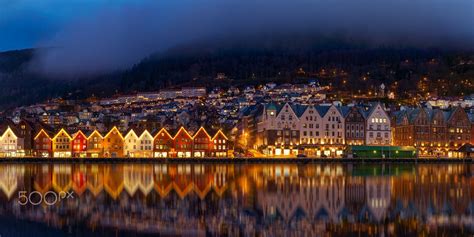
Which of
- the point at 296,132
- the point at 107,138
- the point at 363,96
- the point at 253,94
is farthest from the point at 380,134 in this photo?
the point at 253,94

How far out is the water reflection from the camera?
29.1 m

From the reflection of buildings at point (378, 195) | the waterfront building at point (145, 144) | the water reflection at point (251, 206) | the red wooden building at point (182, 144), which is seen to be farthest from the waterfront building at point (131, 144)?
the reflection of buildings at point (378, 195)

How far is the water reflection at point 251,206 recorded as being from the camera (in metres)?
29.1

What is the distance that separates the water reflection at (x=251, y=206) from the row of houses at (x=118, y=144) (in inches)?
1661

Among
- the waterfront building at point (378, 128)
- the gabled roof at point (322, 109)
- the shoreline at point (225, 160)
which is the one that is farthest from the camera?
the waterfront building at point (378, 128)

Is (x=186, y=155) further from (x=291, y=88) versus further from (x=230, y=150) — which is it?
(x=291, y=88)

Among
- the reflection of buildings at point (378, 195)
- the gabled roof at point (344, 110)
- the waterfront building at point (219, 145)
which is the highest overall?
the gabled roof at point (344, 110)

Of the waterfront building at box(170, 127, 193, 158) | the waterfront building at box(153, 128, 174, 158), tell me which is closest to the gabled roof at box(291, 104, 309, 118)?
the waterfront building at box(170, 127, 193, 158)

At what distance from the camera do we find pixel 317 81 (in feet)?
649

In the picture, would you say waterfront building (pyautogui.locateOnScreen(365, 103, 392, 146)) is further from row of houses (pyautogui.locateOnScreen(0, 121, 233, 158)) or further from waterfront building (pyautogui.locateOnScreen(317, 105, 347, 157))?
row of houses (pyautogui.locateOnScreen(0, 121, 233, 158))

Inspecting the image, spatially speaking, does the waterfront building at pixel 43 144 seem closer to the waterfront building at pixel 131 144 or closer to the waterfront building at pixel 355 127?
the waterfront building at pixel 131 144

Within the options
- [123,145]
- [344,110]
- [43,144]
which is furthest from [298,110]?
[43,144]

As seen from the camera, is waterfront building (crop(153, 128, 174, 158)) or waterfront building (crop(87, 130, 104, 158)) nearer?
waterfront building (crop(153, 128, 174, 158))

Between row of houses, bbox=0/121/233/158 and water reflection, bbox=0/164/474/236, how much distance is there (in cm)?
4219
